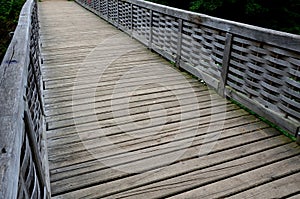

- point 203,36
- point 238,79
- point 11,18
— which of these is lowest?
point 11,18

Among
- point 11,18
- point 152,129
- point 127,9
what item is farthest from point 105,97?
point 11,18

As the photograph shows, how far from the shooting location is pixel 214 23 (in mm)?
3248

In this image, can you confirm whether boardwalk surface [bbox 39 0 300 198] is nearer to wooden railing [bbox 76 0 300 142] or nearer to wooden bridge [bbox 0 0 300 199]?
wooden bridge [bbox 0 0 300 199]

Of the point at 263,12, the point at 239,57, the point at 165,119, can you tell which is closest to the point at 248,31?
the point at 239,57

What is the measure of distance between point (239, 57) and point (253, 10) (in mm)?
8900

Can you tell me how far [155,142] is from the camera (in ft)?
7.95

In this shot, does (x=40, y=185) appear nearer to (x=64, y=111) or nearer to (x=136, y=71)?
(x=64, y=111)

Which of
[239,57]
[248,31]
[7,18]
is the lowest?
[7,18]

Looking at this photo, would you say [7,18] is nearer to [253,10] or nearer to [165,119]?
[253,10]

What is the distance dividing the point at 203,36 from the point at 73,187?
2374 mm

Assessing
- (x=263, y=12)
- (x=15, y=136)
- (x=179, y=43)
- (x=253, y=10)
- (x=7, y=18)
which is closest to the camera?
(x=15, y=136)

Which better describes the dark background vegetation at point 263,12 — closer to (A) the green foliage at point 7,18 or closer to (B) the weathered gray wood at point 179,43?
(A) the green foliage at point 7,18

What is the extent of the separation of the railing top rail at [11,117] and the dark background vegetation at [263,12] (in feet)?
34.0

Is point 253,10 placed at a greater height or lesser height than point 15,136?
lesser
